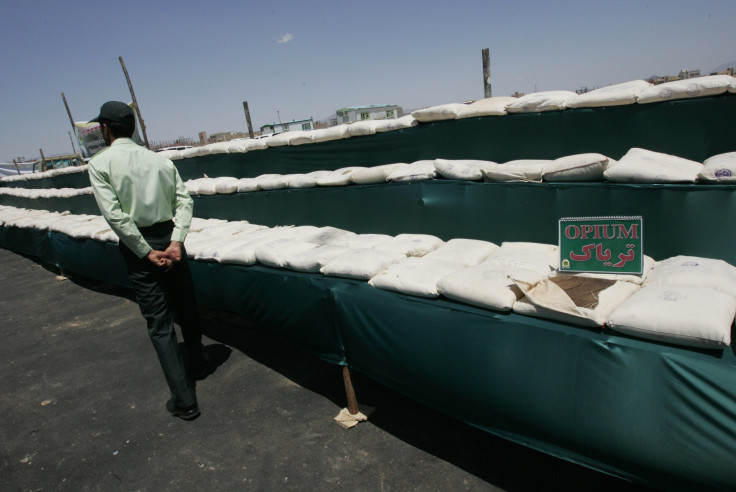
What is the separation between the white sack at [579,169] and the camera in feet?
8.18

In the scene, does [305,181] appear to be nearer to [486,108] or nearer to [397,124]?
[397,124]

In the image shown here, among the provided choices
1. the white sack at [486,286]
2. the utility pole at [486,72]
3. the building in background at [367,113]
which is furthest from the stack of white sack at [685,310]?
the building in background at [367,113]

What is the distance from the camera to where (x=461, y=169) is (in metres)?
3.03

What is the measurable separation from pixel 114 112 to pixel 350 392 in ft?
7.16

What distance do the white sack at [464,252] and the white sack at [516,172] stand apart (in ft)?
1.70

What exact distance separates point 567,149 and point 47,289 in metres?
6.92

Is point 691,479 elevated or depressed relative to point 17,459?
elevated

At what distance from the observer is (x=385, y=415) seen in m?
2.55

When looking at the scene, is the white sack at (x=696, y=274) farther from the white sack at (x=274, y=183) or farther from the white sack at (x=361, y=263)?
the white sack at (x=274, y=183)

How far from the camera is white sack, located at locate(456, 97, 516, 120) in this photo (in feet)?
11.4

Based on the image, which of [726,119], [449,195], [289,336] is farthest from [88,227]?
[726,119]

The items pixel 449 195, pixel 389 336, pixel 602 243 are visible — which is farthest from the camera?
pixel 449 195

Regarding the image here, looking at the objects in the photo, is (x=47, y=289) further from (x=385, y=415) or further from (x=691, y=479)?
(x=691, y=479)

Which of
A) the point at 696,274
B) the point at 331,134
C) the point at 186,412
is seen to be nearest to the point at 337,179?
the point at 331,134
